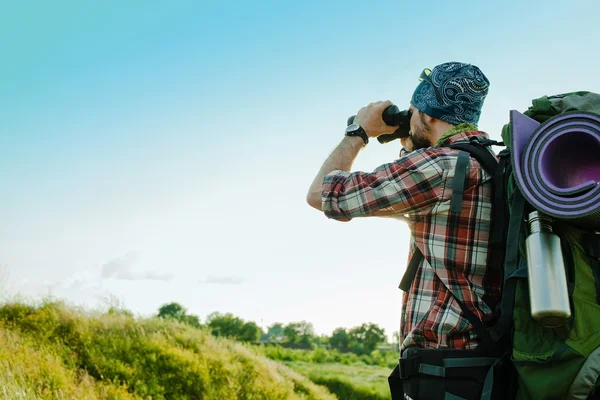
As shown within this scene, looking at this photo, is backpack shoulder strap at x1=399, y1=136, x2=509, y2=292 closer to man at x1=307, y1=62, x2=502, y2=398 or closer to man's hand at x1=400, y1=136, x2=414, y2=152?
man at x1=307, y1=62, x2=502, y2=398

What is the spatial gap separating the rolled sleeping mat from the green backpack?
0.01 metres

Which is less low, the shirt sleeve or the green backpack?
the shirt sleeve

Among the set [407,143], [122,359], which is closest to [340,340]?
[122,359]

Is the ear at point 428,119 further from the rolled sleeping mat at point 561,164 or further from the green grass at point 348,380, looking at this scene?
the green grass at point 348,380

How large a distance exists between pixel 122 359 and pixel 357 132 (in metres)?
6.69

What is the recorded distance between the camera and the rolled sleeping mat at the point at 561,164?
1.67 m

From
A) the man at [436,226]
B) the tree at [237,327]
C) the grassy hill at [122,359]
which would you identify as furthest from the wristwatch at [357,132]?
the tree at [237,327]

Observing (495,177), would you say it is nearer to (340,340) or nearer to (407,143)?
(407,143)

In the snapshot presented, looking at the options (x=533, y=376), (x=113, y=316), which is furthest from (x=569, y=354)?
(x=113, y=316)

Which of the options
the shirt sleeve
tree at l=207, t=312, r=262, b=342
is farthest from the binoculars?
tree at l=207, t=312, r=262, b=342

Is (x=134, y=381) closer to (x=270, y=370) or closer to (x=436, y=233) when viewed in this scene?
(x=270, y=370)

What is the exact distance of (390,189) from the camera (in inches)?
81.9

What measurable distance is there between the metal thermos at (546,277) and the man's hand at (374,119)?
1.02 metres

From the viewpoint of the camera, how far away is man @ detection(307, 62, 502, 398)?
1.98m
